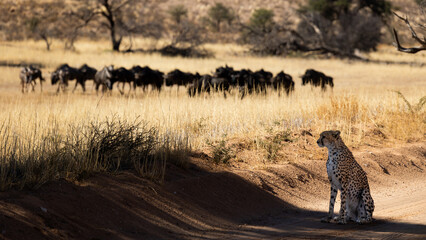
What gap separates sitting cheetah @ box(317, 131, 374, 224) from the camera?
7.50 meters

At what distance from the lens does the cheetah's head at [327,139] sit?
300 inches

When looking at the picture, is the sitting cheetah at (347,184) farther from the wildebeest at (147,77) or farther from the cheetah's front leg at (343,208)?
the wildebeest at (147,77)

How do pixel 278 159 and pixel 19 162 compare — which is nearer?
pixel 19 162

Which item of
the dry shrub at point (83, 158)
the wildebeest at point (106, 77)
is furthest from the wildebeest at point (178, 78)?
the dry shrub at point (83, 158)

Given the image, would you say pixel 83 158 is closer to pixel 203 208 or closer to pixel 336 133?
pixel 203 208

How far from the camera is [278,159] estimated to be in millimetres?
11117

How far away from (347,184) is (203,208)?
2.05 m

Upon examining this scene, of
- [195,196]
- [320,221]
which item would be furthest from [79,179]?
[320,221]

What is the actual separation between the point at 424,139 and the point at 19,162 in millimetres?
9500

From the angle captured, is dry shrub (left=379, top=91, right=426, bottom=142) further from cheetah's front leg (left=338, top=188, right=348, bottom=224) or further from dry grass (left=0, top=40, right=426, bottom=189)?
cheetah's front leg (left=338, top=188, right=348, bottom=224)

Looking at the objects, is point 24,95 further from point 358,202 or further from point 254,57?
point 254,57

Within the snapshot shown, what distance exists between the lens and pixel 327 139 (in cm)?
763

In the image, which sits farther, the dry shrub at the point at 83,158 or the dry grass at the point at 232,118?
the dry grass at the point at 232,118

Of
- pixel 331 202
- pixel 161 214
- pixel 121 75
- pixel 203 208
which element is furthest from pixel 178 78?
pixel 331 202
